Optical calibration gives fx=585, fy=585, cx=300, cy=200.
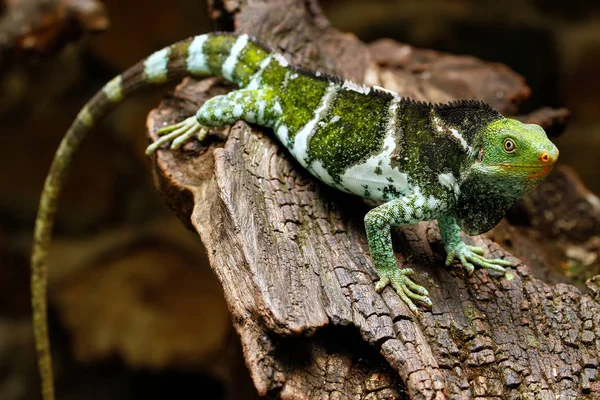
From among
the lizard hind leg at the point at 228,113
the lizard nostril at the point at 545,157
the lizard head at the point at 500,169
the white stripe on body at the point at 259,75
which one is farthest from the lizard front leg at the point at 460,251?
the white stripe on body at the point at 259,75

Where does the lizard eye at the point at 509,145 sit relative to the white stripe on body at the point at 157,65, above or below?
below

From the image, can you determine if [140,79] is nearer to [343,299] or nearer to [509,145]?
[343,299]

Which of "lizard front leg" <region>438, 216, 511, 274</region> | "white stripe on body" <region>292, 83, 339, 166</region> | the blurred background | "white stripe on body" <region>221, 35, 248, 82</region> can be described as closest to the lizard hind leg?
"white stripe on body" <region>292, 83, 339, 166</region>

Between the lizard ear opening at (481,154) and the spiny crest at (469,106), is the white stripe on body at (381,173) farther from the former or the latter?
the lizard ear opening at (481,154)

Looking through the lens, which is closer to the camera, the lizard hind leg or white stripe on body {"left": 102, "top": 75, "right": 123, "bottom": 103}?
the lizard hind leg

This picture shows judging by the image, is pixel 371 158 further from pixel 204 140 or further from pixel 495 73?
pixel 495 73

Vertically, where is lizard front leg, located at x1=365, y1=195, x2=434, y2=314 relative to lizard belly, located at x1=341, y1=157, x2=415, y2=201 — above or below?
below

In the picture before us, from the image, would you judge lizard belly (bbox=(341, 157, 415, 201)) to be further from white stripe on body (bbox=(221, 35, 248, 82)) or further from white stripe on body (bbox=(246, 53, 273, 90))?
white stripe on body (bbox=(221, 35, 248, 82))

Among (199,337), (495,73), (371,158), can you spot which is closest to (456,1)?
(495,73)
